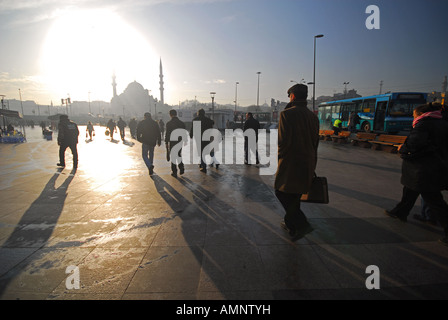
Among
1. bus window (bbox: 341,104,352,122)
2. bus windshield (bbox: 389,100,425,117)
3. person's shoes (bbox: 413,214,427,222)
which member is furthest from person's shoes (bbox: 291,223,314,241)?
bus window (bbox: 341,104,352,122)

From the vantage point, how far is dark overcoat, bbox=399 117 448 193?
2.93m

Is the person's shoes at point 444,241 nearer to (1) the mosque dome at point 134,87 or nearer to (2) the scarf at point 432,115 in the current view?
(2) the scarf at point 432,115

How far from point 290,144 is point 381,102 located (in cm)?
1347

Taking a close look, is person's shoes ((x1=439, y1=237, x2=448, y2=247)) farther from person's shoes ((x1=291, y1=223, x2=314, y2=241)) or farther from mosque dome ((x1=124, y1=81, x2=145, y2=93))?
mosque dome ((x1=124, y1=81, x2=145, y2=93))

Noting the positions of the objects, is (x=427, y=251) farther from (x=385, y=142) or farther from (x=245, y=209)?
(x=385, y=142)

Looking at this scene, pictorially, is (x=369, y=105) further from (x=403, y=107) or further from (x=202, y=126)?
(x=202, y=126)

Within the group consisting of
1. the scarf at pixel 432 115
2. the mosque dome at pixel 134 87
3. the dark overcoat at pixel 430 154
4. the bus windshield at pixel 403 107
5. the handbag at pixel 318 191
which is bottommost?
the handbag at pixel 318 191

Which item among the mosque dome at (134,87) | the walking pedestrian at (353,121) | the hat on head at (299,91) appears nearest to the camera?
the hat on head at (299,91)

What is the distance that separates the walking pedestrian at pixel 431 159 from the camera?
9.58 feet

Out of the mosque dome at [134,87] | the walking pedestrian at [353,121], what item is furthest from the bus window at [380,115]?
the mosque dome at [134,87]

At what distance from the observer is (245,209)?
4.04m

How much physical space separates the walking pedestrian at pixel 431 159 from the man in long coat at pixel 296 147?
4.96 feet
